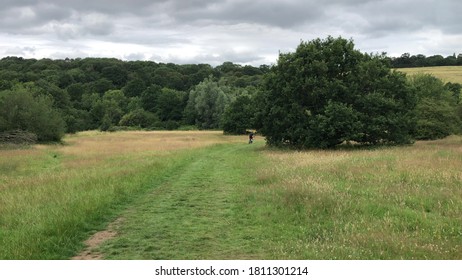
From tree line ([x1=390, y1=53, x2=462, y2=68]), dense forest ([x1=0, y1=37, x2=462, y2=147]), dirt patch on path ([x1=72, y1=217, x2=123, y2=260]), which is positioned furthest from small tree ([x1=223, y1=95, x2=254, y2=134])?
tree line ([x1=390, y1=53, x2=462, y2=68])

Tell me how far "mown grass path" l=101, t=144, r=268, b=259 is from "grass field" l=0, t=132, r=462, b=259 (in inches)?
0.9

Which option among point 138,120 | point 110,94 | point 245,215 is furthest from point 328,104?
point 110,94

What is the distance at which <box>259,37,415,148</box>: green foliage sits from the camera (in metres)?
31.5

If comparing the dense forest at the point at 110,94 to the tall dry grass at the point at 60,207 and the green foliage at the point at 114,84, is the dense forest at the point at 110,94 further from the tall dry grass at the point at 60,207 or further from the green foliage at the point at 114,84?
the tall dry grass at the point at 60,207

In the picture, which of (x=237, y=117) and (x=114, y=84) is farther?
(x=114, y=84)

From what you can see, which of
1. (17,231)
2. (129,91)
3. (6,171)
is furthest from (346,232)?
(129,91)

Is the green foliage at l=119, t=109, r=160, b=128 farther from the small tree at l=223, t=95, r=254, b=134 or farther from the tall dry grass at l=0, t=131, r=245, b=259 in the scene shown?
the tall dry grass at l=0, t=131, r=245, b=259

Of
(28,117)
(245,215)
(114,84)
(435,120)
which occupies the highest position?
(114,84)

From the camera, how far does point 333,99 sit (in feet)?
110

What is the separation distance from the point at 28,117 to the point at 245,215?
44.5 metres

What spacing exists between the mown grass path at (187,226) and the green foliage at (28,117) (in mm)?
38190

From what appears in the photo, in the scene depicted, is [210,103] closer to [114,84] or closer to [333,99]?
[333,99]

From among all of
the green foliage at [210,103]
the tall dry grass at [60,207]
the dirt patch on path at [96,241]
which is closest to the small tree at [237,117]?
the green foliage at [210,103]

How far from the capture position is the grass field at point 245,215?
7.05 m
